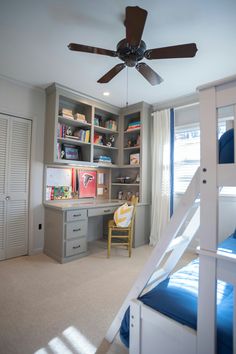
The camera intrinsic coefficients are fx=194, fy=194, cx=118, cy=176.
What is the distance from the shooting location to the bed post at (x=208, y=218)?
2.72 feet

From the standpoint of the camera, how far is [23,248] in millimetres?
3012

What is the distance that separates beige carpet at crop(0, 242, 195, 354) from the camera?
1.40 meters

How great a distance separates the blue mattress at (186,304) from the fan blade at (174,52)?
1.78 metres

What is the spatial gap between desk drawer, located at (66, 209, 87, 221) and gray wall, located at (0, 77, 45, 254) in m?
0.66

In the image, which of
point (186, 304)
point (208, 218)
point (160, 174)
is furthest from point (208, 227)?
point (160, 174)

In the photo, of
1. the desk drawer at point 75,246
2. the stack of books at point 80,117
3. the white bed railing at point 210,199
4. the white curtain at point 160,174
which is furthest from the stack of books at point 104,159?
the white bed railing at point 210,199

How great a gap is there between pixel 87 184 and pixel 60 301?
7.09 ft

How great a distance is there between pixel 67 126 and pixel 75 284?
8.18ft

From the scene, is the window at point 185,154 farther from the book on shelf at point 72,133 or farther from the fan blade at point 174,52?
the fan blade at point 174,52

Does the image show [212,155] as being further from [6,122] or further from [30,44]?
[6,122]

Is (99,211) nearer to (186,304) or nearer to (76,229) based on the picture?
(76,229)

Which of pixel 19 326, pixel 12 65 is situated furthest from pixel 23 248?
pixel 12 65

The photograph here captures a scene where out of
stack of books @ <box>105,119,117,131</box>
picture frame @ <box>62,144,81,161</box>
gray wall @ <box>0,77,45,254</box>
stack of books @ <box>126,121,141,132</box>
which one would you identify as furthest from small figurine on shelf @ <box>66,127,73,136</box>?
stack of books @ <box>126,121,141,132</box>

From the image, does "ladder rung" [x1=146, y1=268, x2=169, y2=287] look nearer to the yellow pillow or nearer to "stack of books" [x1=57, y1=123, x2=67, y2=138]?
the yellow pillow
